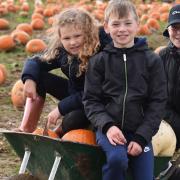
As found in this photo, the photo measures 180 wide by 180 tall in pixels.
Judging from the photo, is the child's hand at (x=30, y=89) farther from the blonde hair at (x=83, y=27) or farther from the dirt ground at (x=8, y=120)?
the dirt ground at (x=8, y=120)

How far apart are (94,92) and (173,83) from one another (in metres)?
1.03

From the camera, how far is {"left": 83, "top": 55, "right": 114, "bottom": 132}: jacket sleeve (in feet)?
11.4

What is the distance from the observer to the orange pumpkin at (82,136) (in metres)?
3.68


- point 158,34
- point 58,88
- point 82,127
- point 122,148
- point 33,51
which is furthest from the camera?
point 158,34

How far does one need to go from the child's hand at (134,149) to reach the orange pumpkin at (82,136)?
39 cm

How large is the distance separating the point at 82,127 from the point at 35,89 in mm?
445

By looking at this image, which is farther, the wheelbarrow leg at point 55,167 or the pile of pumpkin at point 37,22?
the pile of pumpkin at point 37,22

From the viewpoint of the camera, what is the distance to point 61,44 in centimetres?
403

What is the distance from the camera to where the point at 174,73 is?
4.36 m

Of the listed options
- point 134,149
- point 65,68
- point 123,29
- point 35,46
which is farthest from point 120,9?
point 35,46

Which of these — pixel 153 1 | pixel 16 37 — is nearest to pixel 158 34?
pixel 16 37

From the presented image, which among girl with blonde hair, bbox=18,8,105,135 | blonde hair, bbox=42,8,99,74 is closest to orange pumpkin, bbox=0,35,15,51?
girl with blonde hair, bbox=18,8,105,135

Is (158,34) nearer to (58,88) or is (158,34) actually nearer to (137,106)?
(58,88)

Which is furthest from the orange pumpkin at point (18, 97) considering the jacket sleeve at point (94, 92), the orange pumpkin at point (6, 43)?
the jacket sleeve at point (94, 92)
